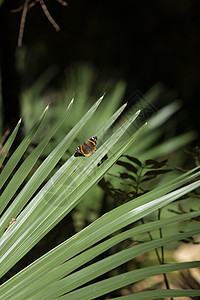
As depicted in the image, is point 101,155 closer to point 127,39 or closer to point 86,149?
point 86,149

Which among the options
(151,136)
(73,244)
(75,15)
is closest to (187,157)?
(151,136)

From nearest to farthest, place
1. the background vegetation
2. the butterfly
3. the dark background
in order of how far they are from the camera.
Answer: the background vegetation
the butterfly
the dark background

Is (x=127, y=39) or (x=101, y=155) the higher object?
(x=127, y=39)

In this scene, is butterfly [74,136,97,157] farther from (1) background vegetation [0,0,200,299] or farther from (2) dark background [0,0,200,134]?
(2) dark background [0,0,200,134]

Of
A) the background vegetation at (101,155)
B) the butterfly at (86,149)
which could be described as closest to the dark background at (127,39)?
the background vegetation at (101,155)

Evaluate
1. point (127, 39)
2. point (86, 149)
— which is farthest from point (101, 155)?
point (127, 39)

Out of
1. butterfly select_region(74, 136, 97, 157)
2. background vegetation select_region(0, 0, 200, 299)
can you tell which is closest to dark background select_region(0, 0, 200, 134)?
background vegetation select_region(0, 0, 200, 299)

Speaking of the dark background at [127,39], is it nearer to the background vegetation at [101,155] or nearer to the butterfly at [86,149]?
the background vegetation at [101,155]

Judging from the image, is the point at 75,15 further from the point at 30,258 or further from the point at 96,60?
the point at 30,258

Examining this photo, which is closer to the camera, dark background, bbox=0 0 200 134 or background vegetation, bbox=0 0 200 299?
background vegetation, bbox=0 0 200 299
